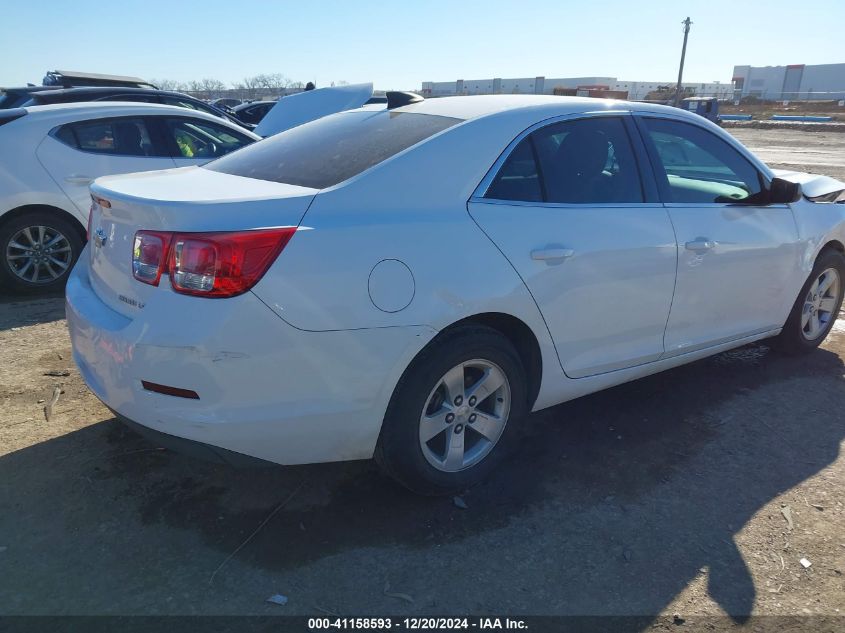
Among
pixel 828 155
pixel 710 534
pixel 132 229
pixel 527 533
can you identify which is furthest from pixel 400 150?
pixel 828 155

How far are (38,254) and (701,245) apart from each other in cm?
537

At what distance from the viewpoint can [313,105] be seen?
9523mm

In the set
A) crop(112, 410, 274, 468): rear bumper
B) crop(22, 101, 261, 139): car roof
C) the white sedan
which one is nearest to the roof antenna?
the white sedan

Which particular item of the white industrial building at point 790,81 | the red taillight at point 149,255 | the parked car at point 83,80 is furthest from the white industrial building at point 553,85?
the red taillight at point 149,255

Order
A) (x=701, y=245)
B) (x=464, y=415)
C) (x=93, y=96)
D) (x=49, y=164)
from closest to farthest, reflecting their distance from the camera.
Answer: (x=464, y=415) → (x=701, y=245) → (x=49, y=164) → (x=93, y=96)

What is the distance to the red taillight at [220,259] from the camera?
2373 millimetres

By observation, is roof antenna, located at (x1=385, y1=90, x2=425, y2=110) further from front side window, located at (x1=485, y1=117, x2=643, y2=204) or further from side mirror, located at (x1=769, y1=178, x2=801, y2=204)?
side mirror, located at (x1=769, y1=178, x2=801, y2=204)

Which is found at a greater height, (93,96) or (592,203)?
(93,96)

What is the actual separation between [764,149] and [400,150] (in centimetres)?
2602

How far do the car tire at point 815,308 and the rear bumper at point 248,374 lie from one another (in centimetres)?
333

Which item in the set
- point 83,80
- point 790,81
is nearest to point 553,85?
point 790,81

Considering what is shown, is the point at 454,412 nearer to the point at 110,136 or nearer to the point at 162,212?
the point at 162,212

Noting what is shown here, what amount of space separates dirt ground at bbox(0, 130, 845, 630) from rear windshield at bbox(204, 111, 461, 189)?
142 cm

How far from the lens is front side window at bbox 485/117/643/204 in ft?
10.2
